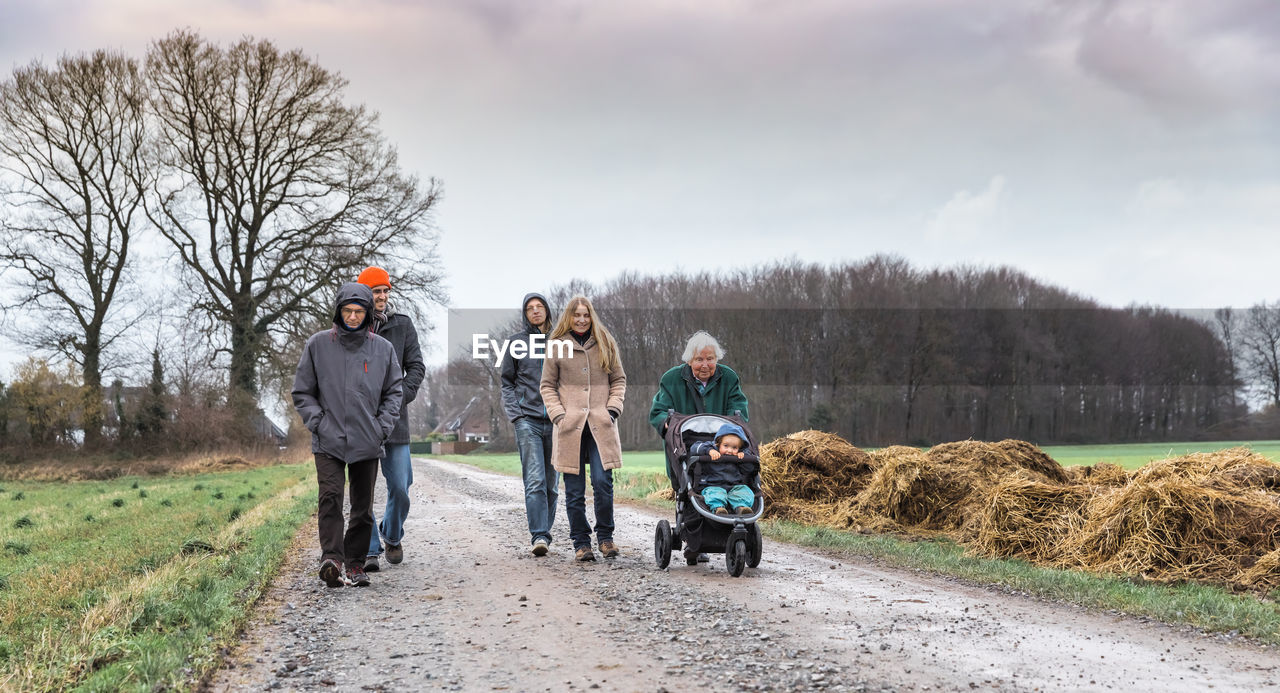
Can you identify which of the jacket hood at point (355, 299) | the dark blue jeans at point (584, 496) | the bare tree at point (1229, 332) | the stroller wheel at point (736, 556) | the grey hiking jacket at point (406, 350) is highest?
the bare tree at point (1229, 332)

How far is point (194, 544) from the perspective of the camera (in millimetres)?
9312

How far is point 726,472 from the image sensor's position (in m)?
7.29

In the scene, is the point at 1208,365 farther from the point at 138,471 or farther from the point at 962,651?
the point at 962,651

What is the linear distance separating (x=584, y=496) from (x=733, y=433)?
1435 mm

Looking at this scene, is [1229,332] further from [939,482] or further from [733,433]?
[733,433]

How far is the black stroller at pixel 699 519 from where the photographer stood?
23.1 ft

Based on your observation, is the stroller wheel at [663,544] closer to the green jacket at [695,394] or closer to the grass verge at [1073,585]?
the green jacket at [695,394]

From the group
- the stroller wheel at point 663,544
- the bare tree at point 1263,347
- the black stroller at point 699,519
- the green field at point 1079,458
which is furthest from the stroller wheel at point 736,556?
the bare tree at point 1263,347

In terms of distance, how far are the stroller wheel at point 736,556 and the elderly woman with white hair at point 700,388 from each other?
4.22ft

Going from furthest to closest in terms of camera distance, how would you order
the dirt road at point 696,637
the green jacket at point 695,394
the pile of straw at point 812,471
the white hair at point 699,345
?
the pile of straw at point 812,471
the green jacket at point 695,394
the white hair at point 699,345
the dirt road at point 696,637

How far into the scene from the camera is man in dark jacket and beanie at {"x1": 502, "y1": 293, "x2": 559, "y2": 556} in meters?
8.15

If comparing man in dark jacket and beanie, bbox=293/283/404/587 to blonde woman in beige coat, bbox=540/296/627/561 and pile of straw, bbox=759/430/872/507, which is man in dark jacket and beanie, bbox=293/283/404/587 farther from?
pile of straw, bbox=759/430/872/507

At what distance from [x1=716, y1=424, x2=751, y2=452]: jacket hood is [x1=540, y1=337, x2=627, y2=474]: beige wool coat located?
1.01 meters
